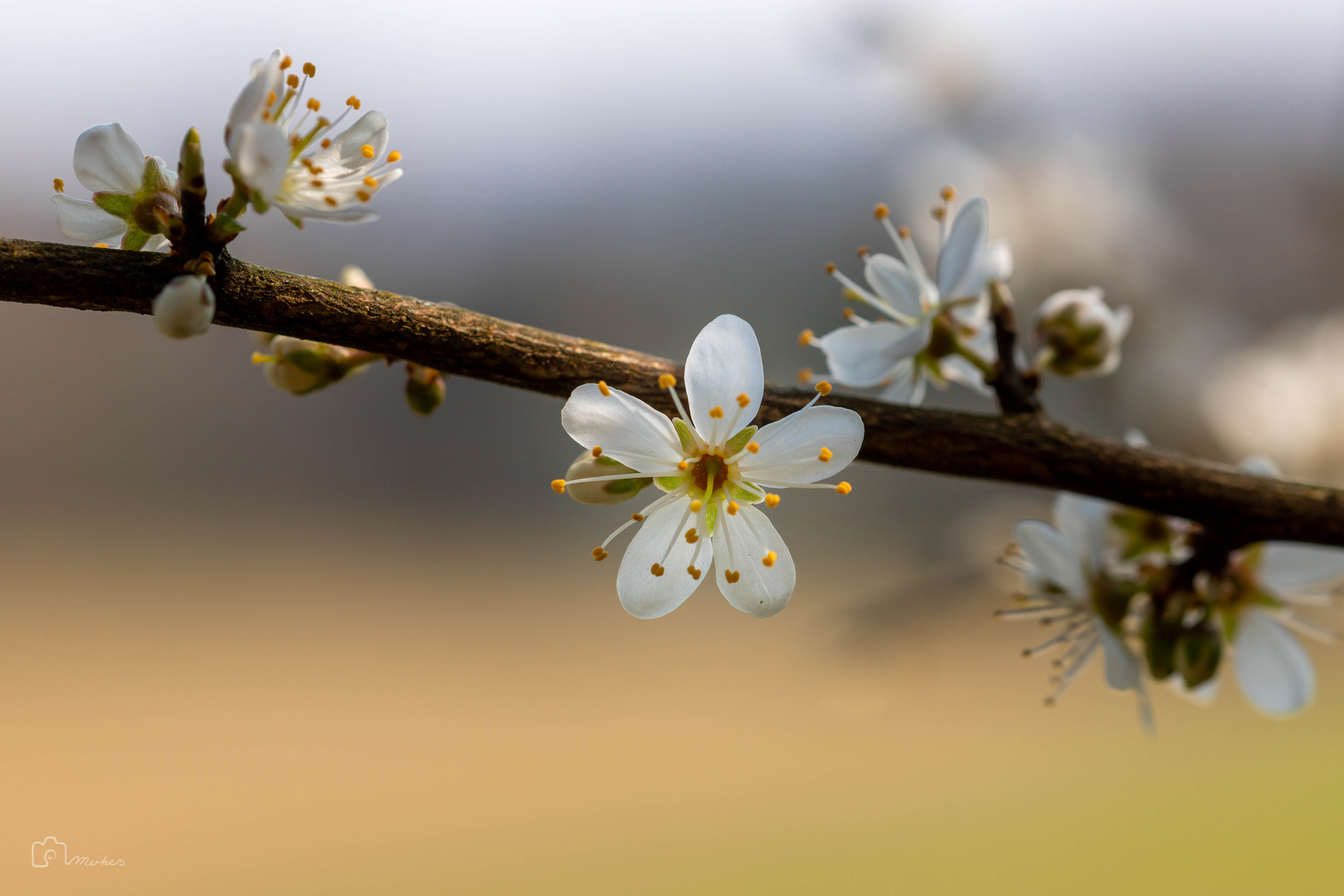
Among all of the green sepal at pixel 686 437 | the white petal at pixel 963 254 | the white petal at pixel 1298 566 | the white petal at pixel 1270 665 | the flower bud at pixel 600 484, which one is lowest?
the white petal at pixel 1270 665

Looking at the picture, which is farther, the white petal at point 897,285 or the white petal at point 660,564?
the white petal at point 897,285

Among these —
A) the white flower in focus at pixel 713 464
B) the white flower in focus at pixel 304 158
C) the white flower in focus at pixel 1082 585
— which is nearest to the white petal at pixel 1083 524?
the white flower in focus at pixel 1082 585

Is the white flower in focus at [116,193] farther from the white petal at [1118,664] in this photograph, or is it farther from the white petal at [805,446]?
the white petal at [1118,664]

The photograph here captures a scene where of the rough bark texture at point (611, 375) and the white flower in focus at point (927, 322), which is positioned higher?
the white flower in focus at point (927, 322)

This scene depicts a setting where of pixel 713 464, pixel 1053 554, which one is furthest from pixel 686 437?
pixel 1053 554

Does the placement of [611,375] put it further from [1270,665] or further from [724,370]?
[1270,665]

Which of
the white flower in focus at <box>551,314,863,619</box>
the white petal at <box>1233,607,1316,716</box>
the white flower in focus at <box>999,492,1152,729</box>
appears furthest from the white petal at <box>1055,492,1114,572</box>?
the white flower in focus at <box>551,314,863,619</box>
